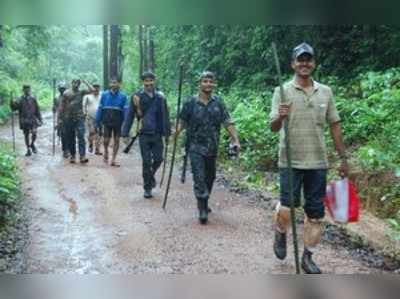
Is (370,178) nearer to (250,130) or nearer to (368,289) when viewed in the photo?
(368,289)

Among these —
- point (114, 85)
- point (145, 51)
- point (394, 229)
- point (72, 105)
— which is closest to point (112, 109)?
point (114, 85)

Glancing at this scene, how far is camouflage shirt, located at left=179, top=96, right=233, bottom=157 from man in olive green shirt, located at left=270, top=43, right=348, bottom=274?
1.48 metres

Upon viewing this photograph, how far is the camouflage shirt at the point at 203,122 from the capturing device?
5262mm

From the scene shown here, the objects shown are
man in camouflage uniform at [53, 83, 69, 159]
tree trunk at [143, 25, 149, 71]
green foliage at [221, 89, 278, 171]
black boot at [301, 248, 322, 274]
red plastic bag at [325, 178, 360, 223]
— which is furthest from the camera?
tree trunk at [143, 25, 149, 71]

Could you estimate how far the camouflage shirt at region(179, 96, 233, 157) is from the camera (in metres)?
5.26

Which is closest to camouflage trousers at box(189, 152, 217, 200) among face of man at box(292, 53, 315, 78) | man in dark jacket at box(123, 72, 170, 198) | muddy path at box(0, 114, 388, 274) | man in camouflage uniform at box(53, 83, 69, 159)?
muddy path at box(0, 114, 388, 274)

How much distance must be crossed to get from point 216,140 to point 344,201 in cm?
166

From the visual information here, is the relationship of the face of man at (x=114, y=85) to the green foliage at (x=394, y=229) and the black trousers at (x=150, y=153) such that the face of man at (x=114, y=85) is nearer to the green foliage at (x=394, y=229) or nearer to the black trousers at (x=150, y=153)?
the black trousers at (x=150, y=153)

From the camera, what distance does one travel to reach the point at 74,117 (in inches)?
351

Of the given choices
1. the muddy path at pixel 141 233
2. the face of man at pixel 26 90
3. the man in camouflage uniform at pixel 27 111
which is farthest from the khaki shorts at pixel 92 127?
the muddy path at pixel 141 233

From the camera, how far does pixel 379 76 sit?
645cm

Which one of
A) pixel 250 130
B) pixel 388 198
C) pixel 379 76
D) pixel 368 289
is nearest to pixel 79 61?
pixel 250 130

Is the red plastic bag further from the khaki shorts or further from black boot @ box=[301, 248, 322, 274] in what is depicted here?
the khaki shorts

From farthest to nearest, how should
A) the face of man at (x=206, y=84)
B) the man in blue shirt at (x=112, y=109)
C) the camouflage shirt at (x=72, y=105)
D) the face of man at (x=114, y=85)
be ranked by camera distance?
the camouflage shirt at (x=72, y=105) < the man in blue shirt at (x=112, y=109) < the face of man at (x=114, y=85) < the face of man at (x=206, y=84)
